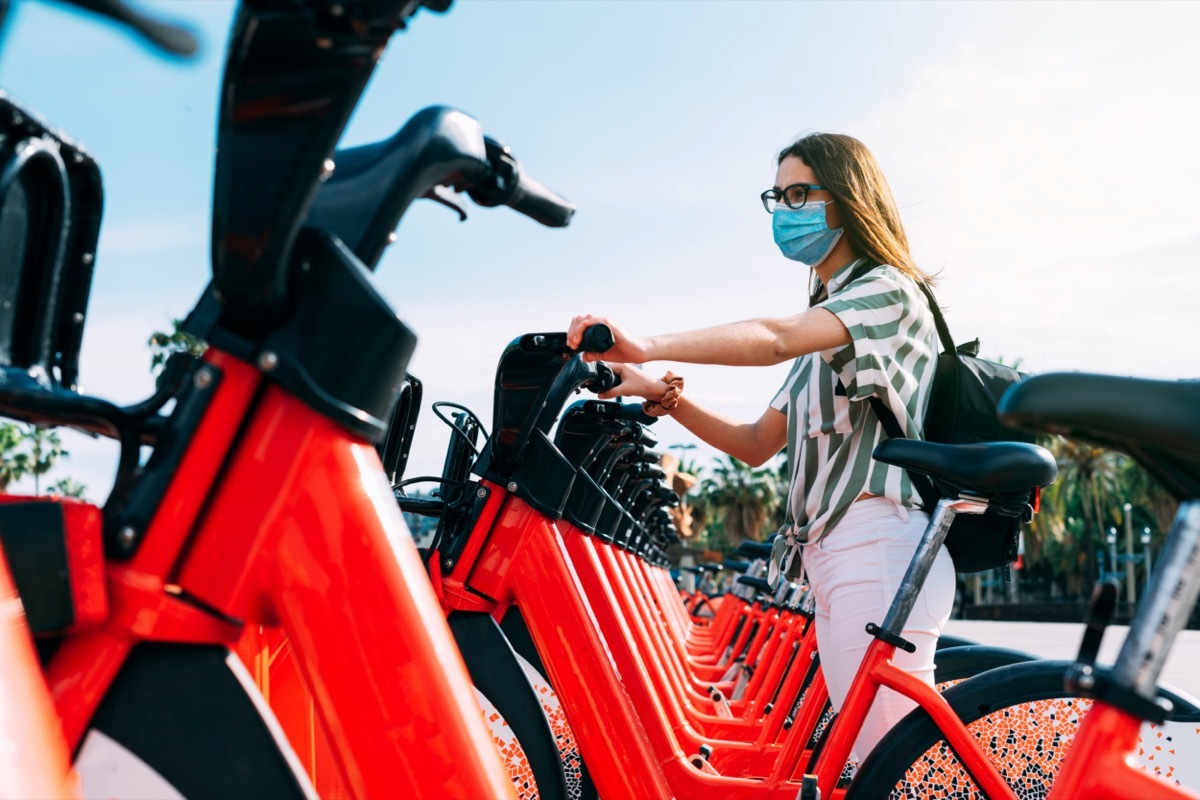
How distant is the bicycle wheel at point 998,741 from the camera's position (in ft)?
8.11

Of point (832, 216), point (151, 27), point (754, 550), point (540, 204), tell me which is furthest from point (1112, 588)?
point (754, 550)

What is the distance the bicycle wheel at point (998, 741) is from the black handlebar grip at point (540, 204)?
1.53m

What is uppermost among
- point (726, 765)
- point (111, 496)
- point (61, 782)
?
point (111, 496)

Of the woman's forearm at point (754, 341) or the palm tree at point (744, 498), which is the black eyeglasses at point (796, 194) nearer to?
the woman's forearm at point (754, 341)

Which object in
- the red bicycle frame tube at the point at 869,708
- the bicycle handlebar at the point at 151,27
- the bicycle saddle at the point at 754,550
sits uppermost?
the bicycle handlebar at the point at 151,27

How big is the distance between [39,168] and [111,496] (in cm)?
35

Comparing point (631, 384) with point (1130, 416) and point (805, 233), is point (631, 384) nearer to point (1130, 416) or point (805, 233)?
point (805, 233)

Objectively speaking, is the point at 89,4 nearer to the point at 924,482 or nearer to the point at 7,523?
the point at 7,523

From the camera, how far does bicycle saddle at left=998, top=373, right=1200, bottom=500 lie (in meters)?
1.32

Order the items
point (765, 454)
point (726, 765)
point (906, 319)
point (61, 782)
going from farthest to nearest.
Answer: point (726, 765) < point (765, 454) < point (906, 319) < point (61, 782)

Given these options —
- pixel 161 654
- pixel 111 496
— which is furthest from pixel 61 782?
pixel 111 496

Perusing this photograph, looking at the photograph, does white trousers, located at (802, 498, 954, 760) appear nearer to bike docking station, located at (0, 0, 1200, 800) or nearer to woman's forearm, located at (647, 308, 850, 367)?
woman's forearm, located at (647, 308, 850, 367)

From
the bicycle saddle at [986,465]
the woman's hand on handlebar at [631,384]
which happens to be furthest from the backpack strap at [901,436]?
the woman's hand on handlebar at [631,384]

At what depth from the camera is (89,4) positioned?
77 cm
